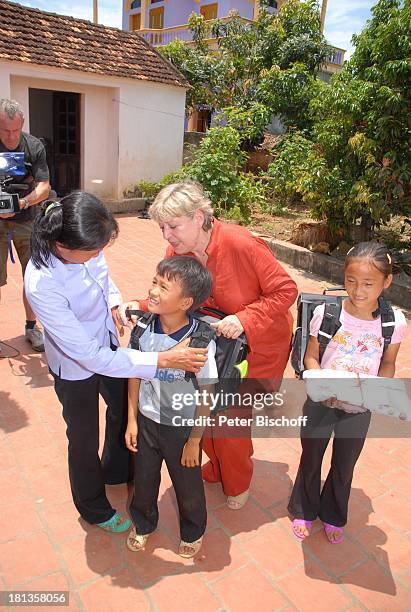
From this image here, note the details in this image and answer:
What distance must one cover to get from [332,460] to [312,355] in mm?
535

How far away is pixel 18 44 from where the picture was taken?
8797mm

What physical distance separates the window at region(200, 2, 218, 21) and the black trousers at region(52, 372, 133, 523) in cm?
2321

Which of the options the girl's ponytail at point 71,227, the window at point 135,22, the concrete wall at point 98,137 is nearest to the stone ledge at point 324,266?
the concrete wall at point 98,137

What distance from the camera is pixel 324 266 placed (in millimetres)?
7160

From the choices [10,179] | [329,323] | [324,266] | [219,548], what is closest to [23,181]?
[10,179]

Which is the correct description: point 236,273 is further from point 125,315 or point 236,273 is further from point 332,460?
point 332,460

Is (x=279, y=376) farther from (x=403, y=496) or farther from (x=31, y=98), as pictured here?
(x=31, y=98)

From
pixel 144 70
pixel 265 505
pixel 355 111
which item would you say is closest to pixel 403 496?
pixel 265 505

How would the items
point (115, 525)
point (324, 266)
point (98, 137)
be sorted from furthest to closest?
point (98, 137) → point (324, 266) → point (115, 525)

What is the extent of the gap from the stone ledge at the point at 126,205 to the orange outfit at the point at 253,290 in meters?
8.60

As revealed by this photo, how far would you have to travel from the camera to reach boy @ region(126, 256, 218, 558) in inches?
79.9

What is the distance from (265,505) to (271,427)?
2.72 feet

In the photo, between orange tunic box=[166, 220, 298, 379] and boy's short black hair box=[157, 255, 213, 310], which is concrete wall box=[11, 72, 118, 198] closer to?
orange tunic box=[166, 220, 298, 379]

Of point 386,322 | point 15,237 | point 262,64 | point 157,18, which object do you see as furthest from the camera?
point 157,18
